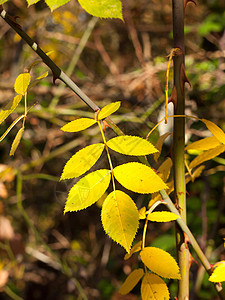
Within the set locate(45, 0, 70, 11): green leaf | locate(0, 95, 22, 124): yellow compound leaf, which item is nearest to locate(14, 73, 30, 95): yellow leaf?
locate(0, 95, 22, 124): yellow compound leaf

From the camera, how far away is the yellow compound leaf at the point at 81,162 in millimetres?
471

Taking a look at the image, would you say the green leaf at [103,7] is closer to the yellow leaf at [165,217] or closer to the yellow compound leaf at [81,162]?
the yellow compound leaf at [81,162]

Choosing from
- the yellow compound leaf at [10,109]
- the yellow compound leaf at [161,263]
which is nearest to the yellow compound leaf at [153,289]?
the yellow compound leaf at [161,263]

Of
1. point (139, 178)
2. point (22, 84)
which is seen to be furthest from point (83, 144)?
point (139, 178)

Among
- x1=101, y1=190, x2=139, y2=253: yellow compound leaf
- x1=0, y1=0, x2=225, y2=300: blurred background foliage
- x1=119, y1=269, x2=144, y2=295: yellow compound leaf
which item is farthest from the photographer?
x1=0, y1=0, x2=225, y2=300: blurred background foliage

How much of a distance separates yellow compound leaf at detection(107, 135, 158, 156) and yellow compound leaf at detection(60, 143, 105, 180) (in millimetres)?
30

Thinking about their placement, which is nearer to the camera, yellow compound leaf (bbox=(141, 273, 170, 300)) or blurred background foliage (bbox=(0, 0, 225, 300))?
yellow compound leaf (bbox=(141, 273, 170, 300))

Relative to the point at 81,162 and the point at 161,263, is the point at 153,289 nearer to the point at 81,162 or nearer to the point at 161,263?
the point at 161,263

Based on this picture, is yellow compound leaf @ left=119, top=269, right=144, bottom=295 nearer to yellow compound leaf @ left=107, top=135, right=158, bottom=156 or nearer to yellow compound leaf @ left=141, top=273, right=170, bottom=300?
yellow compound leaf @ left=141, top=273, right=170, bottom=300

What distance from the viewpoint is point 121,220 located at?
17.5 inches

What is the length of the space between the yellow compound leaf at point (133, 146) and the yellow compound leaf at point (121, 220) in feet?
0.19

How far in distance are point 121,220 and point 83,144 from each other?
5.39 feet

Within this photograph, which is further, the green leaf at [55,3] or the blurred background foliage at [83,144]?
the blurred background foliage at [83,144]

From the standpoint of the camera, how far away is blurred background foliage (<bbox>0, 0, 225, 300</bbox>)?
166 cm
